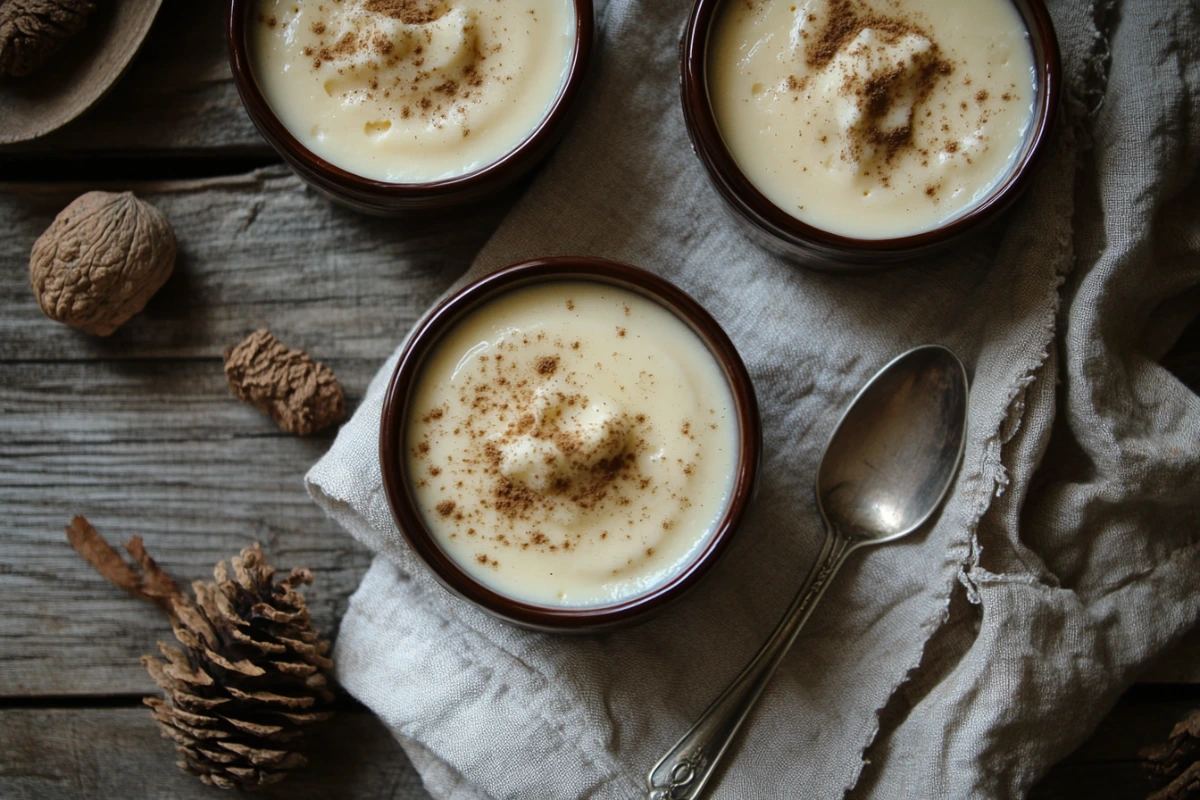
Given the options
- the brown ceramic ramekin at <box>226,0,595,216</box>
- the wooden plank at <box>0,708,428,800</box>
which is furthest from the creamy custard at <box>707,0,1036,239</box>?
the wooden plank at <box>0,708,428,800</box>

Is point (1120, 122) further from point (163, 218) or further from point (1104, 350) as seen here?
point (163, 218)

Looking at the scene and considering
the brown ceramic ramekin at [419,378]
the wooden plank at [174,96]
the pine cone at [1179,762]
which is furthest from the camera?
the wooden plank at [174,96]

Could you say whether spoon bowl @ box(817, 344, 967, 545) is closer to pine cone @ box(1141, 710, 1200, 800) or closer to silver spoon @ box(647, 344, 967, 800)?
silver spoon @ box(647, 344, 967, 800)

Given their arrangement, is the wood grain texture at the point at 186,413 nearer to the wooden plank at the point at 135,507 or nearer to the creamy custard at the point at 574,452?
the wooden plank at the point at 135,507

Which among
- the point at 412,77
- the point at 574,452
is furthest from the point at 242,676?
the point at 412,77

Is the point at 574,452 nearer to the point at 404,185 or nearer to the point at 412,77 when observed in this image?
the point at 404,185

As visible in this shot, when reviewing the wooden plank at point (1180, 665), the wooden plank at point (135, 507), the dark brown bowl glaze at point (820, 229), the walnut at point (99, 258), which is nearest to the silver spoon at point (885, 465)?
the dark brown bowl glaze at point (820, 229)
